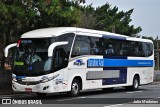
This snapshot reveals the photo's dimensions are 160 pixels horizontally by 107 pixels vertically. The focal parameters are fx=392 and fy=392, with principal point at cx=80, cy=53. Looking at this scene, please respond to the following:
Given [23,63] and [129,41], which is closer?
[23,63]

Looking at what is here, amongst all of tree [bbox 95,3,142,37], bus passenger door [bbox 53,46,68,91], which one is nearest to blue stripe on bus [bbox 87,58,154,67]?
bus passenger door [bbox 53,46,68,91]

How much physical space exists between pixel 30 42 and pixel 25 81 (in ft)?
6.70

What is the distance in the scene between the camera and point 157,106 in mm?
15586

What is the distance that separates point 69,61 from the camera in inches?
783

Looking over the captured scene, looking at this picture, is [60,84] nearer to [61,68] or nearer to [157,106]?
[61,68]

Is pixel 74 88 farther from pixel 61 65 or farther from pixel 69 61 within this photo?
pixel 61 65

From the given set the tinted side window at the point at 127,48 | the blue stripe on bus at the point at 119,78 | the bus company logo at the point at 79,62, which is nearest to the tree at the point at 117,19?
the tinted side window at the point at 127,48

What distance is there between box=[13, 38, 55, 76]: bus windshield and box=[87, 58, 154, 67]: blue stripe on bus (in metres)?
3.36

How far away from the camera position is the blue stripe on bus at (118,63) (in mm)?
21859

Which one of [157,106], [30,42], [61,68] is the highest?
[30,42]

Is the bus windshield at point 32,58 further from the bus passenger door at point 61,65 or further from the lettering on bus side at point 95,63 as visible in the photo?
the lettering on bus side at point 95,63

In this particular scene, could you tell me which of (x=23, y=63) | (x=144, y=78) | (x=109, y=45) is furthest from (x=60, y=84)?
(x=144, y=78)

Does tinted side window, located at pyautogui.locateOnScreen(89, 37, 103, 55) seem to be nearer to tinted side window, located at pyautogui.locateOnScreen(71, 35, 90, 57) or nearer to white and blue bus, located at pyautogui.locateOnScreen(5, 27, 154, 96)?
white and blue bus, located at pyautogui.locateOnScreen(5, 27, 154, 96)

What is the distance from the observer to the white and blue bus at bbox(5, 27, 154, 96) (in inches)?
734
